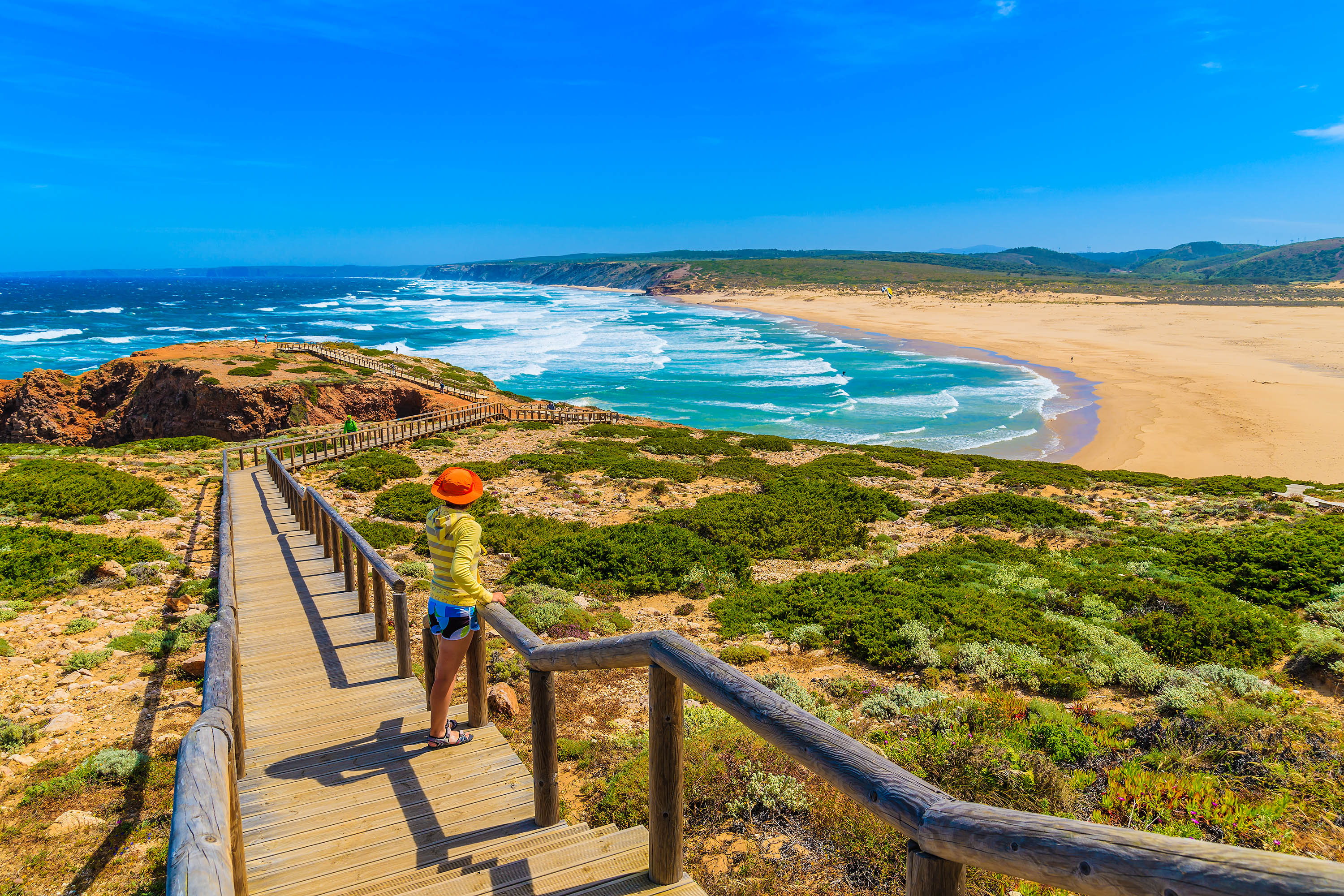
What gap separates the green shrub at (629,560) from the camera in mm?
11859

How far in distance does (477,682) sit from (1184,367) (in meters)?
57.9

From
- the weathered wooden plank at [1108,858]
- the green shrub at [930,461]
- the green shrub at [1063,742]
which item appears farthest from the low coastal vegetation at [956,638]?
the weathered wooden plank at [1108,858]

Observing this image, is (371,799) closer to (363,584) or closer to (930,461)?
(363,584)

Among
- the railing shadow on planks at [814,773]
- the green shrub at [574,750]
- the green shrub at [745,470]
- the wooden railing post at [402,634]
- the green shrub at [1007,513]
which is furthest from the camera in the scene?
the green shrub at [745,470]

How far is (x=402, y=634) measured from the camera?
20.0 ft

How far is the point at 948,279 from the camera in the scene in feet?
561

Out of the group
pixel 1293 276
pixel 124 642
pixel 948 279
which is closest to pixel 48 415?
pixel 124 642

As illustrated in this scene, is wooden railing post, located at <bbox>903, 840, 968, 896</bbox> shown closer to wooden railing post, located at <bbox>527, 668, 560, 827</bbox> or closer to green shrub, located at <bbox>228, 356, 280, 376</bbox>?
wooden railing post, located at <bbox>527, 668, 560, 827</bbox>

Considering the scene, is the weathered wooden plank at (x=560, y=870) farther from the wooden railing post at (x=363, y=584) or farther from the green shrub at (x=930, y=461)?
the green shrub at (x=930, y=461)

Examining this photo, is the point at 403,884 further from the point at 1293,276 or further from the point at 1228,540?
the point at 1293,276

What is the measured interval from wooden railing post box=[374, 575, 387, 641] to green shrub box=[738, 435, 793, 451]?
2026cm

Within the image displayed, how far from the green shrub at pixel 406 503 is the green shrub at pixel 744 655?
8673 millimetres

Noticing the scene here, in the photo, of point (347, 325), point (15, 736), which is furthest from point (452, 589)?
point (347, 325)

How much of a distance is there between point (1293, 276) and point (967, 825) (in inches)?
9420
